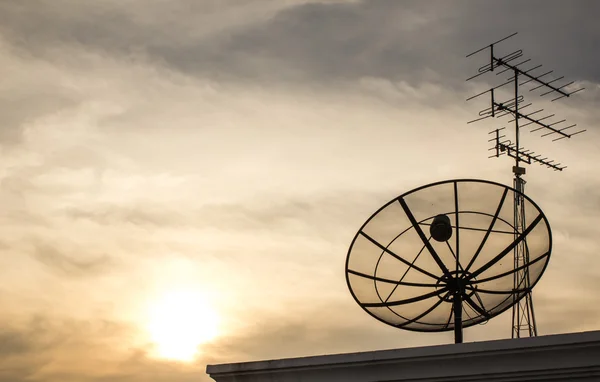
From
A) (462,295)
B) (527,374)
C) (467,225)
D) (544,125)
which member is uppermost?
(544,125)

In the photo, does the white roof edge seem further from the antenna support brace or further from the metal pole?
the antenna support brace

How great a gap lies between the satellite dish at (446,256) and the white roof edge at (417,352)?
1944 mm

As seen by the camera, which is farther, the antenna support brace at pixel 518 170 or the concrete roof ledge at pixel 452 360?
the antenna support brace at pixel 518 170

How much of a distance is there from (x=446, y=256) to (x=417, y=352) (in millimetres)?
2985

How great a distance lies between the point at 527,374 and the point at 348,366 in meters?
2.72

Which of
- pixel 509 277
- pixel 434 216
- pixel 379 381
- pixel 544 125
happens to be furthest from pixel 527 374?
pixel 544 125

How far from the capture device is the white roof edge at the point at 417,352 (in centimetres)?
1090

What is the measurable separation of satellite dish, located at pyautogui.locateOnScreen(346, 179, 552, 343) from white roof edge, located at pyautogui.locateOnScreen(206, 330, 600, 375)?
1.94 m

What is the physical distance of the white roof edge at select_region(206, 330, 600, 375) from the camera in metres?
10.9

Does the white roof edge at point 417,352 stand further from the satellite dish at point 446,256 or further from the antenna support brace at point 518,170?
the antenna support brace at point 518,170

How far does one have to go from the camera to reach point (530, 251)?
1405 cm

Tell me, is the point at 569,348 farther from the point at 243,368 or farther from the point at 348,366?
the point at 243,368

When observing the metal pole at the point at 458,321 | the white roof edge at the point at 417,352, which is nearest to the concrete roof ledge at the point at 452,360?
the white roof edge at the point at 417,352

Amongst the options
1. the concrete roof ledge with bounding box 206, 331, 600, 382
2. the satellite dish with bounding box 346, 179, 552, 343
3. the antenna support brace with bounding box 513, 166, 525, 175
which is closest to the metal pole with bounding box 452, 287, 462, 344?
the satellite dish with bounding box 346, 179, 552, 343
